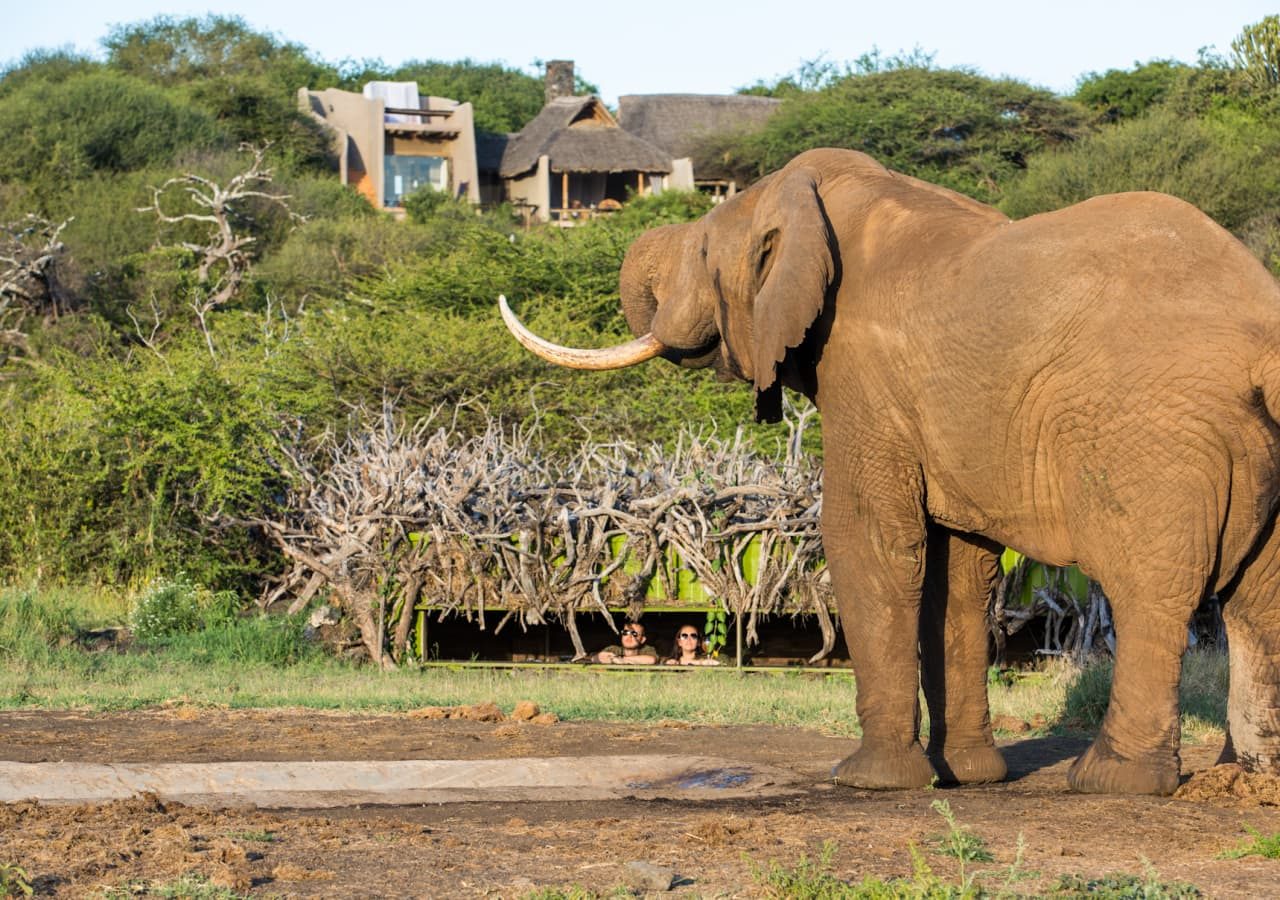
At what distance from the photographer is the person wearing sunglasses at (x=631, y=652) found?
41.7 feet

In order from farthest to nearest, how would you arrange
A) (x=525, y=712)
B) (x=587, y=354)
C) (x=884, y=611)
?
(x=525, y=712) < (x=587, y=354) < (x=884, y=611)

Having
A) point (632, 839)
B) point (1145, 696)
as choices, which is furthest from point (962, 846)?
point (1145, 696)

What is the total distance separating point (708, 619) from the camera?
42.1ft

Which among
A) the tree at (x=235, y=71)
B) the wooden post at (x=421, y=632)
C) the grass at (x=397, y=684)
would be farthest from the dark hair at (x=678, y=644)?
the tree at (x=235, y=71)

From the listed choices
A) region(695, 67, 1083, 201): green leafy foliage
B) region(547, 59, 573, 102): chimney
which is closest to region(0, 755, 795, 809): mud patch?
region(695, 67, 1083, 201): green leafy foliage

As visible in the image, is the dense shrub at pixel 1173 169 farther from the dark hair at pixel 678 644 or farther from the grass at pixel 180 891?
the grass at pixel 180 891

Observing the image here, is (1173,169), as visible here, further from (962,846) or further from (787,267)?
(962,846)

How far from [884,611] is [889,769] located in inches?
24.9

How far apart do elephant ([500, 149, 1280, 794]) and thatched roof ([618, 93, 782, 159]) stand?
2084 inches

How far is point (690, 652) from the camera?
13016mm

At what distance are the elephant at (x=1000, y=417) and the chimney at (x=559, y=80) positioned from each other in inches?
2300

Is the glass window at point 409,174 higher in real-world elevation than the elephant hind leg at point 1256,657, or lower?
higher

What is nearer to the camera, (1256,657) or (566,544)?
(1256,657)

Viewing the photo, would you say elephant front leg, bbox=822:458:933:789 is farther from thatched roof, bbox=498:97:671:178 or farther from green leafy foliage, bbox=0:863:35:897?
thatched roof, bbox=498:97:671:178
